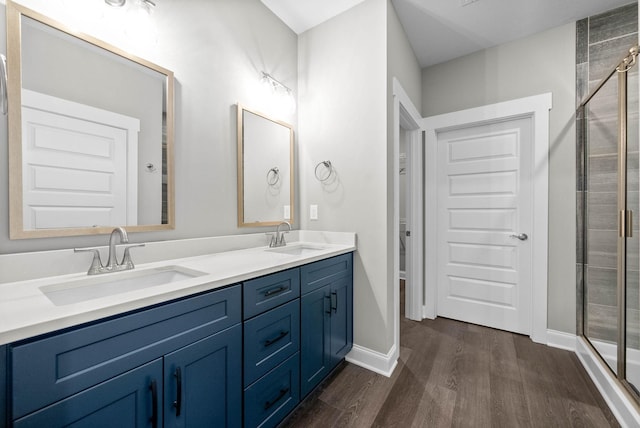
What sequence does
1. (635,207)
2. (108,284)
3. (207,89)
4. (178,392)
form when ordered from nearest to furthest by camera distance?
1. (178,392)
2. (108,284)
3. (635,207)
4. (207,89)

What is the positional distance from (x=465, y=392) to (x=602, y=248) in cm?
144

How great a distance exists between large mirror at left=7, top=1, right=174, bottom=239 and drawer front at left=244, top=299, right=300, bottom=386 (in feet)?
2.43

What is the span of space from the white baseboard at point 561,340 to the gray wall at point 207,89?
271 centimetres

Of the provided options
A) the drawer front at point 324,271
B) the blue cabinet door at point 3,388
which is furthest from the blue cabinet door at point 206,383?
the drawer front at point 324,271

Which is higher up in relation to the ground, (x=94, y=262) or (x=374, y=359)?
(x=94, y=262)

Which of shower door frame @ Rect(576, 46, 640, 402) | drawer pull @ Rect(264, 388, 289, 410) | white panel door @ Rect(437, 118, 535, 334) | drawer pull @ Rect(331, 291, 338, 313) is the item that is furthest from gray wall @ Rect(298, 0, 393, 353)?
shower door frame @ Rect(576, 46, 640, 402)

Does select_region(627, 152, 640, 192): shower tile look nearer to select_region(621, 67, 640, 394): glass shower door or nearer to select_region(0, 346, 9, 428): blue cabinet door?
select_region(621, 67, 640, 394): glass shower door

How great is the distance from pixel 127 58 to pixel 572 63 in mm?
3197

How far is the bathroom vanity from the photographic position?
0.66m

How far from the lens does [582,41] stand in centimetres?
214

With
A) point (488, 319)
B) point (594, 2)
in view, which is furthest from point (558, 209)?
point (594, 2)

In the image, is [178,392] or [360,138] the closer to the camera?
[178,392]

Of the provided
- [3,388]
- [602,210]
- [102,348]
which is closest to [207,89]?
[102,348]

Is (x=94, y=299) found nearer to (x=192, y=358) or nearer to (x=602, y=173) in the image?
(x=192, y=358)
